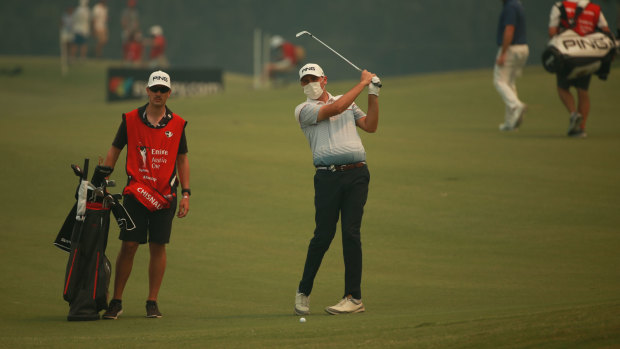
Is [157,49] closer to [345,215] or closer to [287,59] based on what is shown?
[287,59]

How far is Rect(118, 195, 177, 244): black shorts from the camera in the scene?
7859 millimetres

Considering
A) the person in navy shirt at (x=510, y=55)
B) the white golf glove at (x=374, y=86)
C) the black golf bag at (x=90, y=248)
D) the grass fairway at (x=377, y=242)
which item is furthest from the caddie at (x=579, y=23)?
the black golf bag at (x=90, y=248)

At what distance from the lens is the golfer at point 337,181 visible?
7.93m

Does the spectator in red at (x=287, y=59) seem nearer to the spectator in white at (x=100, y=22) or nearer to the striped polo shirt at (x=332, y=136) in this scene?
the spectator in white at (x=100, y=22)

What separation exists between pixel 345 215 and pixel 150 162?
64.8 inches

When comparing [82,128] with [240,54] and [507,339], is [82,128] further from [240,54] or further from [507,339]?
[240,54]

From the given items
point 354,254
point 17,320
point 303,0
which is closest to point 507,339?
point 354,254

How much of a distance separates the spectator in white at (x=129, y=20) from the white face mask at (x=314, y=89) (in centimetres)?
3565

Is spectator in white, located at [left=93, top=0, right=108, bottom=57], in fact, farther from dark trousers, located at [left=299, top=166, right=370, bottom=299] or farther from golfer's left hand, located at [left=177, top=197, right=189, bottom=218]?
dark trousers, located at [left=299, top=166, right=370, bottom=299]

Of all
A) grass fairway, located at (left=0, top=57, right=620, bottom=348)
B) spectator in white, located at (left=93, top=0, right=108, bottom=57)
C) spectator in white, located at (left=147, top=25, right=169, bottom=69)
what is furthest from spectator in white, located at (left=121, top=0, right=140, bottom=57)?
grass fairway, located at (left=0, top=57, right=620, bottom=348)

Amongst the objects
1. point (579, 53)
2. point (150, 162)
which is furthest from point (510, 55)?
point (150, 162)

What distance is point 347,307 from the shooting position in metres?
7.91

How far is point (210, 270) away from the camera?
33.0 ft

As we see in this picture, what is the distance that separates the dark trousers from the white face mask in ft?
2.09
